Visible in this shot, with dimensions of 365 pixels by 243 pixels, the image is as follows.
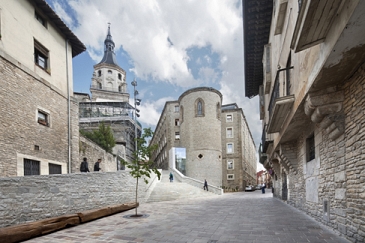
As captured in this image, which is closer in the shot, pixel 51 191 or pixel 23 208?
pixel 23 208

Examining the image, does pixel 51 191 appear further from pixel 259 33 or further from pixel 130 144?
pixel 130 144

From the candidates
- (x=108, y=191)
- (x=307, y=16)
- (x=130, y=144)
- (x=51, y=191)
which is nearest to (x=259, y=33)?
(x=307, y=16)

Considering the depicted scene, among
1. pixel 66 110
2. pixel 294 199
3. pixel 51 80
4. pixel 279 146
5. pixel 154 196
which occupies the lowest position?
pixel 154 196

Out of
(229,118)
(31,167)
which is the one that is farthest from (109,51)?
(31,167)

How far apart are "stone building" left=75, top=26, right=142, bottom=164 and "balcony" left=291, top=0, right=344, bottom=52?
54.8 ft

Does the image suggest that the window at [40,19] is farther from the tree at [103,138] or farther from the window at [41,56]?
the tree at [103,138]

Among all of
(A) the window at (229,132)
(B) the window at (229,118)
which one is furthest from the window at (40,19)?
(A) the window at (229,132)

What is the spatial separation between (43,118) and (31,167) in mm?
2610

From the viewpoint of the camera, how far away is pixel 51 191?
295 inches

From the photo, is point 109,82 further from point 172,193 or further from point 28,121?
point 28,121

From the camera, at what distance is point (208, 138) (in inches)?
1233

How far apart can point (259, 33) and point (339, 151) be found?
29.1ft

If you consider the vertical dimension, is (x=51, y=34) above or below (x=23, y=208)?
above

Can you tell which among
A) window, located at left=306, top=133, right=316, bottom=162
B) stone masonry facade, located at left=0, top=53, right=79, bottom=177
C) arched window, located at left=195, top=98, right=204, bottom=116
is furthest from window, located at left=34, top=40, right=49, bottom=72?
arched window, located at left=195, top=98, right=204, bottom=116
